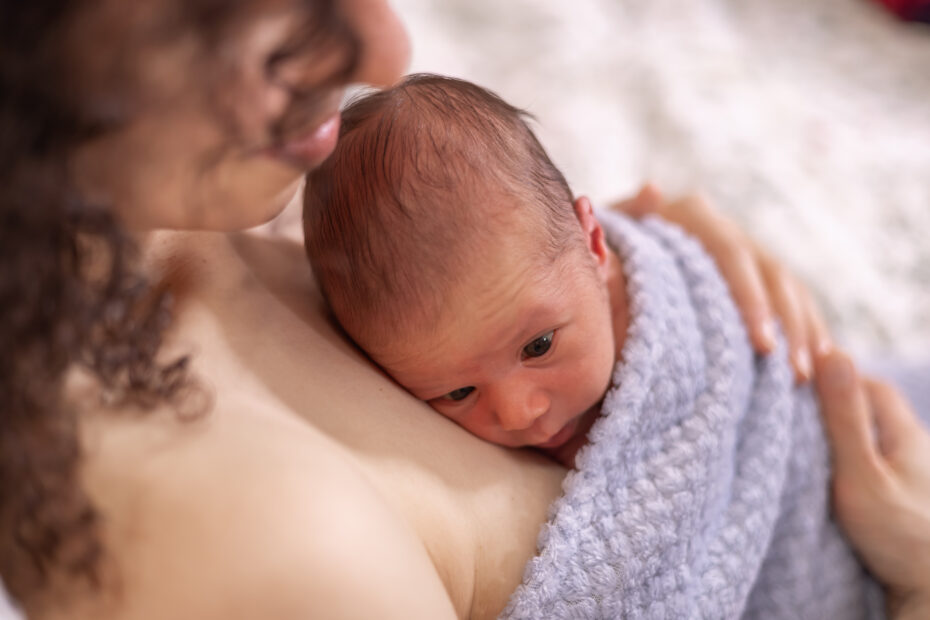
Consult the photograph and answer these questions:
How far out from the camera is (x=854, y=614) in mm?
974

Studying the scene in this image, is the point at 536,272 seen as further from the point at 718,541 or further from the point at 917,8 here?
the point at 917,8

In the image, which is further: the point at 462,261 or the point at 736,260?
the point at 736,260

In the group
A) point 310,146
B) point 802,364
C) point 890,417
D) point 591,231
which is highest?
point 310,146

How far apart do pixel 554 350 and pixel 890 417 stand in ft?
1.75

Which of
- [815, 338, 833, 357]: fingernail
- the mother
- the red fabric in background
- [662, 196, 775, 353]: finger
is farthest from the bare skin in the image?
the red fabric in background

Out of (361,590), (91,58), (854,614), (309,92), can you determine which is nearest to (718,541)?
(854,614)

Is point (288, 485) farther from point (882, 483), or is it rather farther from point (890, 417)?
point (890, 417)

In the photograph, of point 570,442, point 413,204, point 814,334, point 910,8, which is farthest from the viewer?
point 910,8

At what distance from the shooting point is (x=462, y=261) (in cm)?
76

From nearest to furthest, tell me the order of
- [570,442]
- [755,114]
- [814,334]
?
[570,442]
[814,334]
[755,114]

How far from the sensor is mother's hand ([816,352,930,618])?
93 centimetres

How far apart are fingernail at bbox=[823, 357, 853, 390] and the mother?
61cm

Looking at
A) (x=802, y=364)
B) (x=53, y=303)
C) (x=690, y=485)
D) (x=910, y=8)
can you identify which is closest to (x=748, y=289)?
(x=802, y=364)

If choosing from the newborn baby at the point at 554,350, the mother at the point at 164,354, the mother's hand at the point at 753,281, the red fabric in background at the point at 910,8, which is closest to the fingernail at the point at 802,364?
the mother's hand at the point at 753,281
